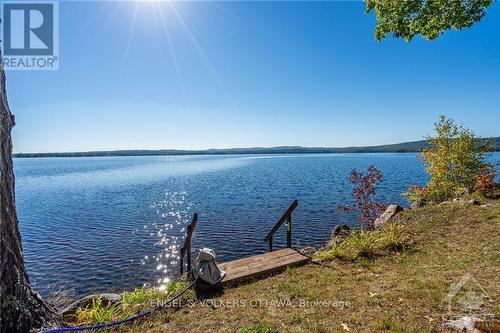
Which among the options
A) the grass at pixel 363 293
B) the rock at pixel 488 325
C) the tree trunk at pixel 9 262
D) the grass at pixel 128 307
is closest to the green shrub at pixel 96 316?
the grass at pixel 128 307

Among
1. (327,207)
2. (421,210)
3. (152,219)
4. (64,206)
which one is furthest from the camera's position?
(64,206)

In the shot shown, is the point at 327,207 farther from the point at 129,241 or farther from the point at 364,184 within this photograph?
the point at 129,241

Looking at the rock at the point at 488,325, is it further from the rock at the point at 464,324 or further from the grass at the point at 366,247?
the grass at the point at 366,247

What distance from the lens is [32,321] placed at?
505cm

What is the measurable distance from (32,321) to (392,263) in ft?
29.5

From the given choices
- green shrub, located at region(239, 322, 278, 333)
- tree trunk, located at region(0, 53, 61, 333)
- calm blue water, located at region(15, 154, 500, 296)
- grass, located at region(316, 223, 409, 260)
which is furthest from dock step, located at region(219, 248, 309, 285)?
calm blue water, located at region(15, 154, 500, 296)

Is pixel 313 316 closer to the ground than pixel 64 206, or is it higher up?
higher up

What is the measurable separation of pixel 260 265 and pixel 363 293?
3311mm

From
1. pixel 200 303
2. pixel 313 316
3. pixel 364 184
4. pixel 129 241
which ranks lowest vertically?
pixel 129 241

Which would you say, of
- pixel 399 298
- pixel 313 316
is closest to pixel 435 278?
pixel 399 298

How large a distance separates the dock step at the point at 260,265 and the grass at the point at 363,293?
32 centimetres

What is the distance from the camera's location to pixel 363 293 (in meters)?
6.24

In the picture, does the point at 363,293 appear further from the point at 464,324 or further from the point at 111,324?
the point at 111,324

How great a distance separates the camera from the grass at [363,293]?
512 cm
